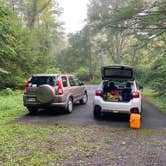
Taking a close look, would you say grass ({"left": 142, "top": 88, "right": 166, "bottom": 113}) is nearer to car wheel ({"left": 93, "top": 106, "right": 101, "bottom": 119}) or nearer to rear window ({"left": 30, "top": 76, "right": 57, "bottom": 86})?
car wheel ({"left": 93, "top": 106, "right": 101, "bottom": 119})

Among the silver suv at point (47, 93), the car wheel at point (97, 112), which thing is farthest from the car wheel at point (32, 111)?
the car wheel at point (97, 112)

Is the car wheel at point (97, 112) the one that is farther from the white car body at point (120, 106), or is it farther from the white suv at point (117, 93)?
the white car body at point (120, 106)

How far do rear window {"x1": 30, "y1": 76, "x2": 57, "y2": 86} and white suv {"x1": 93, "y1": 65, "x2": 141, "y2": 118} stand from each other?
6.13ft

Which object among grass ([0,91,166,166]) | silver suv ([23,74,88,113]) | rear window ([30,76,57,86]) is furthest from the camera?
rear window ([30,76,57,86])

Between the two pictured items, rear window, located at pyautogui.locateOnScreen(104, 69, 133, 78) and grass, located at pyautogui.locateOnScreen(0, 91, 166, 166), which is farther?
rear window, located at pyautogui.locateOnScreen(104, 69, 133, 78)

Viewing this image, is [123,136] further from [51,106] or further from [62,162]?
[51,106]

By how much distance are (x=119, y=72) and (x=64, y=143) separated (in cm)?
533

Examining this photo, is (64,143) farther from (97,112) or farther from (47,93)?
(47,93)

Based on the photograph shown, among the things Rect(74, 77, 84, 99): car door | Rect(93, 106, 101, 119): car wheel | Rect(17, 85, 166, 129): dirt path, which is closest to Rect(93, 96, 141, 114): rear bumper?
Rect(93, 106, 101, 119): car wheel

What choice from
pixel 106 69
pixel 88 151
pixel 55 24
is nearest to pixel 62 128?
pixel 88 151

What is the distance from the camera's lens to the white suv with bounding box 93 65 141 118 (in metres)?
9.87

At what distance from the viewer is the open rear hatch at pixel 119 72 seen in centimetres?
1128

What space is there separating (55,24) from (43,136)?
128 feet

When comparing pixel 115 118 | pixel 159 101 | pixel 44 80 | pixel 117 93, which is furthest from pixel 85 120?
pixel 159 101
